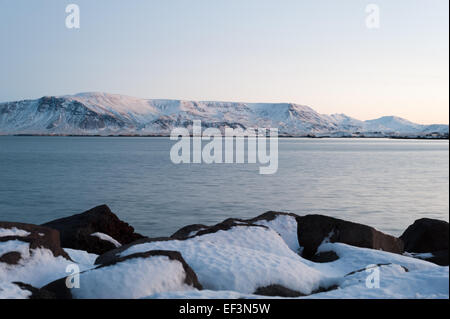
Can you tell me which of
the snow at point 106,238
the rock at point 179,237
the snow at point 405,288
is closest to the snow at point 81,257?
the rock at point 179,237

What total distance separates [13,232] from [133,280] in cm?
374

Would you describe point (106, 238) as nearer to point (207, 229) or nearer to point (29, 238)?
point (207, 229)

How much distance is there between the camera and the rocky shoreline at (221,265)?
270 inches

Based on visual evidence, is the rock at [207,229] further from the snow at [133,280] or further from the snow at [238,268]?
the snow at [133,280]

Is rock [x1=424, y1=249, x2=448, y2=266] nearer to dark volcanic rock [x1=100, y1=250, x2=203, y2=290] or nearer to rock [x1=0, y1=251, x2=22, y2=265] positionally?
dark volcanic rock [x1=100, y1=250, x2=203, y2=290]

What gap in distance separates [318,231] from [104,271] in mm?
6942

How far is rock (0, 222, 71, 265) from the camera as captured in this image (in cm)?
811

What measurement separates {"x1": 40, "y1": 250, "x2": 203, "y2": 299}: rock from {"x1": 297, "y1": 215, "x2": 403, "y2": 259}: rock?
18.8ft

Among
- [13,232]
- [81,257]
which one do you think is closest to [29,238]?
[13,232]

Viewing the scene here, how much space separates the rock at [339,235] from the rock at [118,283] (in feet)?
18.8

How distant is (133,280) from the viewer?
689cm
